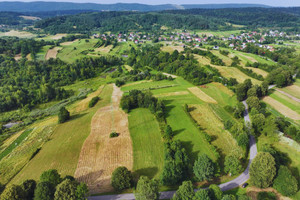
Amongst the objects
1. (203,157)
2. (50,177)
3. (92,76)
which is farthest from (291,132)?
(92,76)

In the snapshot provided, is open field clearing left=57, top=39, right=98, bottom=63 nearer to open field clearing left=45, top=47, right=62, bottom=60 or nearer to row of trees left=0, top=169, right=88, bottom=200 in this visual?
open field clearing left=45, top=47, right=62, bottom=60

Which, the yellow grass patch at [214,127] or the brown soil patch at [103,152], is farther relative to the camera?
the yellow grass patch at [214,127]

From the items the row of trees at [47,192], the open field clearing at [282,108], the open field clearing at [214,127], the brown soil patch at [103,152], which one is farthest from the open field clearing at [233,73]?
the row of trees at [47,192]

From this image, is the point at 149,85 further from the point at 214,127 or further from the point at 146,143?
the point at 146,143

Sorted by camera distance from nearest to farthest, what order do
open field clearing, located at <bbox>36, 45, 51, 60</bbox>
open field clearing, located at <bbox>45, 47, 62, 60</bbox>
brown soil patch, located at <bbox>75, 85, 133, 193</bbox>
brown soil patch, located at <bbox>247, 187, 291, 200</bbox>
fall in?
brown soil patch, located at <bbox>247, 187, 291, 200</bbox> → brown soil patch, located at <bbox>75, 85, 133, 193</bbox> → open field clearing, located at <bbox>36, 45, 51, 60</bbox> → open field clearing, located at <bbox>45, 47, 62, 60</bbox>

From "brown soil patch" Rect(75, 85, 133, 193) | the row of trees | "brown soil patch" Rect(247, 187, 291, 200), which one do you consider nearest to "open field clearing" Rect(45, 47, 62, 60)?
"brown soil patch" Rect(75, 85, 133, 193)

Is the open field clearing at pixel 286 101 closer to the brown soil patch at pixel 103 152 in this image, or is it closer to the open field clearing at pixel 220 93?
the open field clearing at pixel 220 93
